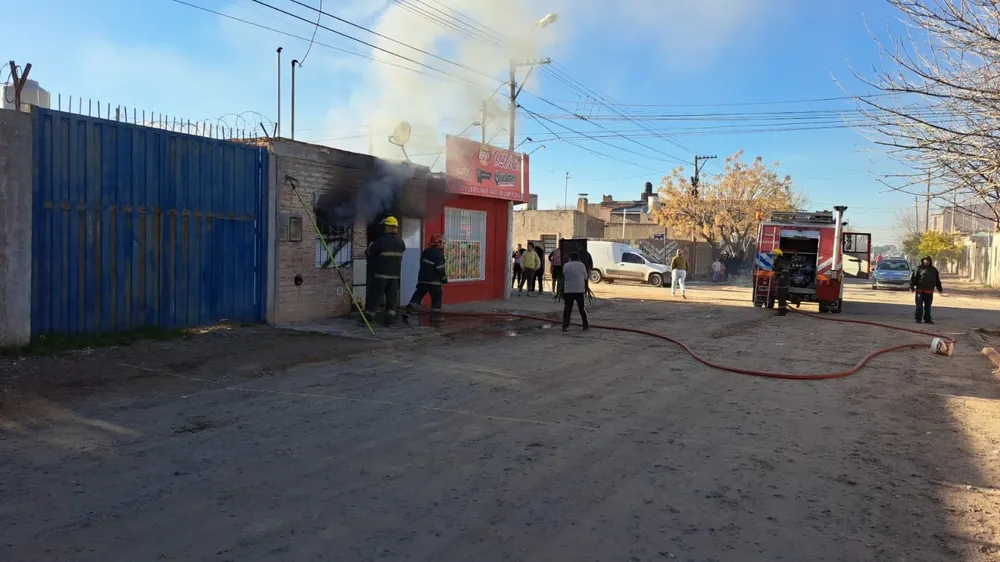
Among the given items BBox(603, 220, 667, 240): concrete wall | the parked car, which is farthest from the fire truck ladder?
BBox(603, 220, 667, 240): concrete wall

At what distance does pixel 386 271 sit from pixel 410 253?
9.82ft

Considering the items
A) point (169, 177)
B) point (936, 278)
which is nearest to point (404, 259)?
point (169, 177)

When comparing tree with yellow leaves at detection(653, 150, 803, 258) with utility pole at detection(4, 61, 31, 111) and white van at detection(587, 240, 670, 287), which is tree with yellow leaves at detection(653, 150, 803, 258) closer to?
white van at detection(587, 240, 670, 287)

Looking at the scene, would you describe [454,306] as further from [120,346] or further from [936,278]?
[936,278]

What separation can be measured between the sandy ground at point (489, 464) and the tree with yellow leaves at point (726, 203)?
107ft

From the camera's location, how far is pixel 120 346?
8.41 meters

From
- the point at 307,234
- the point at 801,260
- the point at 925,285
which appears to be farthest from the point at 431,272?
the point at 801,260

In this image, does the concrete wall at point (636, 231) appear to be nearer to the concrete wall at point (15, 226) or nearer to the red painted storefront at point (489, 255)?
the red painted storefront at point (489, 255)

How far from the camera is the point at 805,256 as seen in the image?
774 inches

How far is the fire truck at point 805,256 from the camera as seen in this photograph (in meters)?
18.0

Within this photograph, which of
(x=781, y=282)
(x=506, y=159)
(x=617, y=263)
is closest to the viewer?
(x=506, y=159)

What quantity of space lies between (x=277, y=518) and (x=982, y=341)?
13.7 metres

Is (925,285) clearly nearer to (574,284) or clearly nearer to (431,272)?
(574,284)

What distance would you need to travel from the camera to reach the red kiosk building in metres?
15.3
